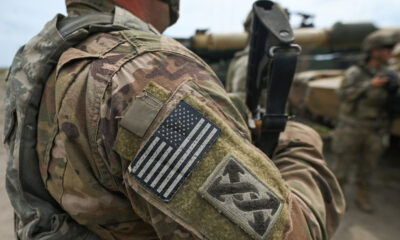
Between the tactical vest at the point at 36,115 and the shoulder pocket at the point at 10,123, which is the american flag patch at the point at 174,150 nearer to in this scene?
the tactical vest at the point at 36,115

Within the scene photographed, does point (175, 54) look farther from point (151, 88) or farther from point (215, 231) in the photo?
point (215, 231)

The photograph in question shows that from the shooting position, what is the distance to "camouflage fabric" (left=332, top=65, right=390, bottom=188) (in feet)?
12.5

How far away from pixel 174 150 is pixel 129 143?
0.34 ft

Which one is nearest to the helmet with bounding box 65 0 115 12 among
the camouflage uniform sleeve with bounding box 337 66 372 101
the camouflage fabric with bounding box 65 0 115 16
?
the camouflage fabric with bounding box 65 0 115 16

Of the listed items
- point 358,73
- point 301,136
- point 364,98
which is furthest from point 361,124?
point 301,136

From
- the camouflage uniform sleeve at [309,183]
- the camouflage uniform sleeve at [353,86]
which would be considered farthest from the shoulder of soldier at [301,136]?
the camouflage uniform sleeve at [353,86]

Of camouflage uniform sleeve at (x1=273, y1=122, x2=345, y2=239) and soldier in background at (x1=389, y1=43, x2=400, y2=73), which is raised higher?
camouflage uniform sleeve at (x1=273, y1=122, x2=345, y2=239)

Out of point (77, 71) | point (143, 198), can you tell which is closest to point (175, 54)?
point (77, 71)

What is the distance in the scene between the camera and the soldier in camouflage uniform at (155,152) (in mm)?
654

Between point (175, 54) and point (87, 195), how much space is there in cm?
44

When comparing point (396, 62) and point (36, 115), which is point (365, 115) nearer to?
point (396, 62)

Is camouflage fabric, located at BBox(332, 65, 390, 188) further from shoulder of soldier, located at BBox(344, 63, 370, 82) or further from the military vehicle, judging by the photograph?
the military vehicle

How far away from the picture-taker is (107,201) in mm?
791

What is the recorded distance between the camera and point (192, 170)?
0.65 metres
